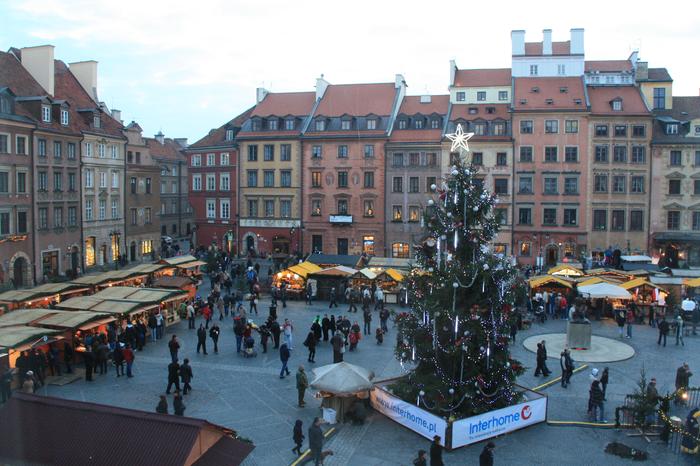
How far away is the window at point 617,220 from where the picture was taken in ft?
171

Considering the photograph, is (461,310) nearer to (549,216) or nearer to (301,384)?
(301,384)

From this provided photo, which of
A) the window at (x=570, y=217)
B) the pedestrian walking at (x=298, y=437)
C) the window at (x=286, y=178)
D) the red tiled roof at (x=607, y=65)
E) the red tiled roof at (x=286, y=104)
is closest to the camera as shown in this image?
the pedestrian walking at (x=298, y=437)

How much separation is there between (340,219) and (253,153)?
10484 mm

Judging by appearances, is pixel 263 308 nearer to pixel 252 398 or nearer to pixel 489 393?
pixel 252 398

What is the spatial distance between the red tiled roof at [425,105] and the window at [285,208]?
12.8m

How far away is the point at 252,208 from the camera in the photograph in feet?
197

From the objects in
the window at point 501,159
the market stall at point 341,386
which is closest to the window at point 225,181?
the window at point 501,159

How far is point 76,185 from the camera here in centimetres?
4784

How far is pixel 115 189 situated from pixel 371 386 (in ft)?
132

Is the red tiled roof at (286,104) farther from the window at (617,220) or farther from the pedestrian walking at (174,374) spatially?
the pedestrian walking at (174,374)

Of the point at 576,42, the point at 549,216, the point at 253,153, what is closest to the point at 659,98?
the point at 576,42

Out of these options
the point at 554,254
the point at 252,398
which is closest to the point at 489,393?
the point at 252,398

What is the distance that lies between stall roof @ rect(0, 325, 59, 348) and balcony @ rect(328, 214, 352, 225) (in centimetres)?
3579

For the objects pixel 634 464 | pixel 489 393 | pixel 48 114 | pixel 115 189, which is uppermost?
pixel 48 114
